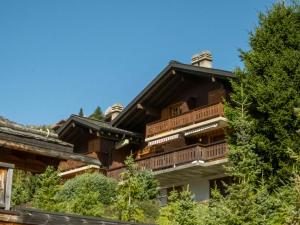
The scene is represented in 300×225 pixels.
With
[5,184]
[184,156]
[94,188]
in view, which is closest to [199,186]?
[184,156]

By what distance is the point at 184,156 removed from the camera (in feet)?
94.1

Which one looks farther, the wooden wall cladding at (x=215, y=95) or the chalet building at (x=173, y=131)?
the wooden wall cladding at (x=215, y=95)

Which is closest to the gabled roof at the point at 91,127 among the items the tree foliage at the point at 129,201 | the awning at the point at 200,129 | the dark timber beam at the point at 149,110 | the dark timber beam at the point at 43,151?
the dark timber beam at the point at 149,110

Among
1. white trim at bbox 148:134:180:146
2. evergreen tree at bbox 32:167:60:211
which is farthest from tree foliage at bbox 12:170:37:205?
white trim at bbox 148:134:180:146

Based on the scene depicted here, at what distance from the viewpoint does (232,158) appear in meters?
17.7

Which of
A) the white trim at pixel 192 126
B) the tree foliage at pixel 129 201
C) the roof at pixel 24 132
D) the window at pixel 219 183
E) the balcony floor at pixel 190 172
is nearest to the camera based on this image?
the roof at pixel 24 132

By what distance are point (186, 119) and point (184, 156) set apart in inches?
110

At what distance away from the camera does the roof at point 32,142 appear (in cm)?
938

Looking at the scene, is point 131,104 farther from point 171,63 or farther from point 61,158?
point 61,158

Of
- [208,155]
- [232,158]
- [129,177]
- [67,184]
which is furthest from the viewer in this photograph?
[67,184]

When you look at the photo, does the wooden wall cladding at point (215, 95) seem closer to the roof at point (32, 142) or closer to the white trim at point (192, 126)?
the white trim at point (192, 126)

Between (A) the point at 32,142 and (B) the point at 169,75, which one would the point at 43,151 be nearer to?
(A) the point at 32,142

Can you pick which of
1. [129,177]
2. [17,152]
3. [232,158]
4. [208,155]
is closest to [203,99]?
[208,155]

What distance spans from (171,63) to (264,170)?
504 inches
